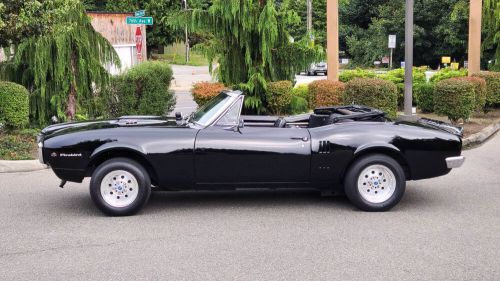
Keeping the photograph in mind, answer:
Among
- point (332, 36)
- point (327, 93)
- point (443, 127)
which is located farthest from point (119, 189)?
point (332, 36)

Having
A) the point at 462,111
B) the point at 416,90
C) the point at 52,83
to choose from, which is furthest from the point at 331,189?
the point at 416,90

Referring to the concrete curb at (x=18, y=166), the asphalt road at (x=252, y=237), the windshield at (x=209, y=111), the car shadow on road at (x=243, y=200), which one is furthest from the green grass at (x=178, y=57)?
the asphalt road at (x=252, y=237)

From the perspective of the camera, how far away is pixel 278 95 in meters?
14.6

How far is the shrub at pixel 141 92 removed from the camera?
43.6 feet

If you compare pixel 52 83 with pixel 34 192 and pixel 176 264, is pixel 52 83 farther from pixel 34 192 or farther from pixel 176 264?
pixel 176 264

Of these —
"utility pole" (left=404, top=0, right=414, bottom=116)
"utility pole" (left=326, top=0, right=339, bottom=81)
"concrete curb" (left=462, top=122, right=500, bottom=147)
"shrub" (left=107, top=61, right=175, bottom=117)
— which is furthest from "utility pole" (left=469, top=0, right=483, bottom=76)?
"shrub" (left=107, top=61, right=175, bottom=117)

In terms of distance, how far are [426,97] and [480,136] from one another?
4414 millimetres

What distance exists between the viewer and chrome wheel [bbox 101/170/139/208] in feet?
23.4

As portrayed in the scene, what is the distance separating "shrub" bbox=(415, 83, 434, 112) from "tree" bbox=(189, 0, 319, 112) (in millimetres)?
3926

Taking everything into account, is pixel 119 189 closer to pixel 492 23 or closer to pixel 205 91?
pixel 205 91

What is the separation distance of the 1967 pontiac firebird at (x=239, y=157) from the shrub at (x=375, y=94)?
5.37 metres

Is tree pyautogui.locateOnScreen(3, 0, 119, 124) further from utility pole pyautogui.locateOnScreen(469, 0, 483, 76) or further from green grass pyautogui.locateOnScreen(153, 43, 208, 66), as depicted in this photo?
green grass pyautogui.locateOnScreen(153, 43, 208, 66)

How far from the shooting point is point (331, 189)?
24.8ft

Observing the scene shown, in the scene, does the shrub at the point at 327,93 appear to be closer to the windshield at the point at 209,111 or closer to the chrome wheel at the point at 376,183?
the windshield at the point at 209,111
